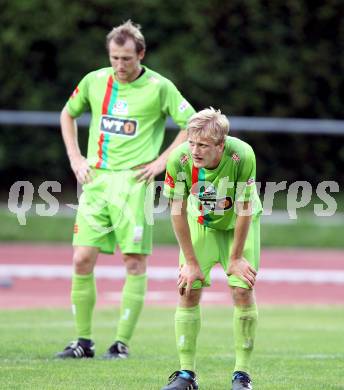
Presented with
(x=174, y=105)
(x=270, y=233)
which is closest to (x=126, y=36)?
(x=174, y=105)

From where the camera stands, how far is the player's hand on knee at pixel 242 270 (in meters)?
6.43

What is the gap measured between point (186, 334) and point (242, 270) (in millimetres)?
525

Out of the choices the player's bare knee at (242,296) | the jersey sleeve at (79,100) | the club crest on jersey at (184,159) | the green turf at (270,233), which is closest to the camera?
the club crest on jersey at (184,159)

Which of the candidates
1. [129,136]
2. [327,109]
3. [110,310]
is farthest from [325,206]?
[129,136]

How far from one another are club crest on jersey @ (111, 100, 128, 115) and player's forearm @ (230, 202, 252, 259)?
Result: 206 centimetres

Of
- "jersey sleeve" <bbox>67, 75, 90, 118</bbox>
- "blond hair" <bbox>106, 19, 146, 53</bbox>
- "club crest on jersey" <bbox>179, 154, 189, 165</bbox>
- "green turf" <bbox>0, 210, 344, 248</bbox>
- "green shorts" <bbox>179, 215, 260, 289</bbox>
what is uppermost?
"green turf" <bbox>0, 210, 344, 248</bbox>

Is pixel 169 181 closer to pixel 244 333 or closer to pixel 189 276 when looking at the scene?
pixel 189 276

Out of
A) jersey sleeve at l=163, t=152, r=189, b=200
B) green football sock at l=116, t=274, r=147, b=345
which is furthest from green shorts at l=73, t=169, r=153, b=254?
jersey sleeve at l=163, t=152, r=189, b=200

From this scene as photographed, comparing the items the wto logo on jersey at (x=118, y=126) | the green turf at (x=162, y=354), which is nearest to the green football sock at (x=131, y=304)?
the green turf at (x=162, y=354)

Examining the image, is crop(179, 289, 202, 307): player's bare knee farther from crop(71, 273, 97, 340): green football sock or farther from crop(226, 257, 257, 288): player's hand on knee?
crop(71, 273, 97, 340): green football sock

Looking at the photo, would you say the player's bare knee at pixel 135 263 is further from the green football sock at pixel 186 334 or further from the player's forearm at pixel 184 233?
the player's forearm at pixel 184 233

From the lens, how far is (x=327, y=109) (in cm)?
2361

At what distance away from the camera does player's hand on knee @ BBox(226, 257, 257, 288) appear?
253 inches

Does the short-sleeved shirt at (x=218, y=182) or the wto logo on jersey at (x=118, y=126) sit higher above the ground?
the wto logo on jersey at (x=118, y=126)
